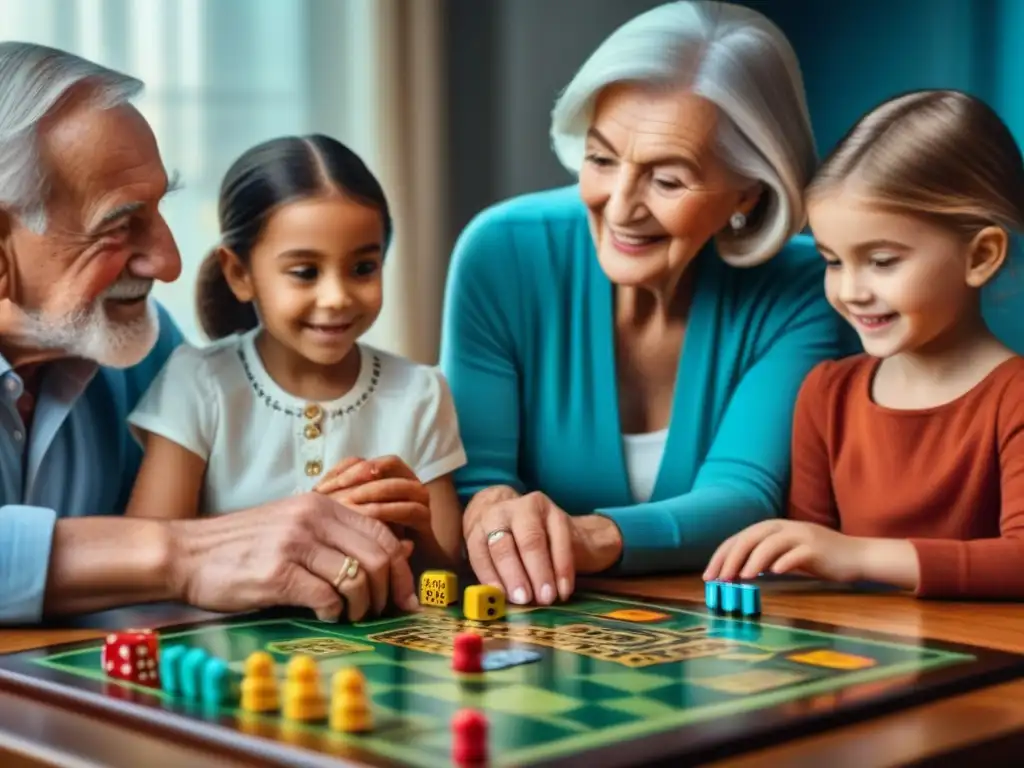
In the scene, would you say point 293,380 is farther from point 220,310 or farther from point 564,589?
point 564,589

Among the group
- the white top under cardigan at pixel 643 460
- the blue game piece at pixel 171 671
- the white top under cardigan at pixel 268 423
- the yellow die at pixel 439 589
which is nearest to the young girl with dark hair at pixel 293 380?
the white top under cardigan at pixel 268 423

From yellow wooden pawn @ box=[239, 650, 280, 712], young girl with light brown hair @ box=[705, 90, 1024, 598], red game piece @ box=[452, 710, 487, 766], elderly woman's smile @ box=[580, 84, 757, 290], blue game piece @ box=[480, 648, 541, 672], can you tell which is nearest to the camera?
red game piece @ box=[452, 710, 487, 766]

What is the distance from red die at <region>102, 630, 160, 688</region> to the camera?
0.91m

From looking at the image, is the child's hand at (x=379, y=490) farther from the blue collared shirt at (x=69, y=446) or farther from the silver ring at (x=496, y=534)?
the blue collared shirt at (x=69, y=446)

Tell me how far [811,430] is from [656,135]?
1.19 ft

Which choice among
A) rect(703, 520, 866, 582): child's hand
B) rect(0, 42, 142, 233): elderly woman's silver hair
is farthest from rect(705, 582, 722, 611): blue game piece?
rect(0, 42, 142, 233): elderly woman's silver hair

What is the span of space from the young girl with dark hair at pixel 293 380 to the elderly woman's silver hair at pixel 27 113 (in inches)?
7.9

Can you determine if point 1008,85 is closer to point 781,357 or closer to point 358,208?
point 781,357

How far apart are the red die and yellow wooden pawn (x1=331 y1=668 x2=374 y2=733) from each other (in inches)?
6.6

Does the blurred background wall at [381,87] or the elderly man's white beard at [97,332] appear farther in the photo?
the blurred background wall at [381,87]

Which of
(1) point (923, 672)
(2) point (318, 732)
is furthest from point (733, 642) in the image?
(2) point (318, 732)

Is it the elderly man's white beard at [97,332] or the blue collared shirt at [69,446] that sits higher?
the elderly man's white beard at [97,332]

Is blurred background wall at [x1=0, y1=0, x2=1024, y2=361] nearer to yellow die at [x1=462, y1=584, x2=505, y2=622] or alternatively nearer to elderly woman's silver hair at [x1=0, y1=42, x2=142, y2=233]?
elderly woman's silver hair at [x1=0, y1=42, x2=142, y2=233]

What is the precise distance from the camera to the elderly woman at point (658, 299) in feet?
4.98
